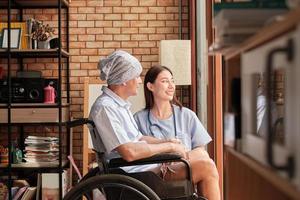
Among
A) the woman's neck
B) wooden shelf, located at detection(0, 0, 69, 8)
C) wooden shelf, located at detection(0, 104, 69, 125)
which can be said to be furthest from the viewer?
wooden shelf, located at detection(0, 0, 69, 8)

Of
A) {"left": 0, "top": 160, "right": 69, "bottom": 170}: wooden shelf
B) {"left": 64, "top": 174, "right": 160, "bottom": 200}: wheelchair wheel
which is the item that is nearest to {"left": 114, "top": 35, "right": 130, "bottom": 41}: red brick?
{"left": 0, "top": 160, "right": 69, "bottom": 170}: wooden shelf

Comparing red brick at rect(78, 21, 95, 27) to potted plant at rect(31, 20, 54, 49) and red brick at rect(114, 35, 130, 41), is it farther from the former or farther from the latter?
potted plant at rect(31, 20, 54, 49)

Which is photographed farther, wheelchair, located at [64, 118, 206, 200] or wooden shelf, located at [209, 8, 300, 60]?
wheelchair, located at [64, 118, 206, 200]

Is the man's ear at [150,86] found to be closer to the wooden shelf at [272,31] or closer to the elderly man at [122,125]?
the elderly man at [122,125]

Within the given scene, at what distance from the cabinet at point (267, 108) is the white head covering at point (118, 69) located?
1.40 metres

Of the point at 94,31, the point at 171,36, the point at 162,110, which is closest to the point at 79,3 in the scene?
the point at 94,31

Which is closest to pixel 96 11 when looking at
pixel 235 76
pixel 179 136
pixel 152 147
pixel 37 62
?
pixel 37 62

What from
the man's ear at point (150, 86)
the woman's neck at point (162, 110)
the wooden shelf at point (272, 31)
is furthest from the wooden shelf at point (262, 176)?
the man's ear at point (150, 86)

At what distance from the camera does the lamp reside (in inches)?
181

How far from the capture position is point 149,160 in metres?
2.56

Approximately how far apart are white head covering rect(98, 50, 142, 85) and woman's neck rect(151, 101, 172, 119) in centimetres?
68

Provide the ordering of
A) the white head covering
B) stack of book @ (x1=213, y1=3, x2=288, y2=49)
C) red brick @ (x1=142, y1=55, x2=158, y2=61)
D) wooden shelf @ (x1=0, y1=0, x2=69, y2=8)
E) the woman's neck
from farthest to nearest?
red brick @ (x1=142, y1=55, x2=158, y2=61) → wooden shelf @ (x1=0, y1=0, x2=69, y2=8) → the woman's neck → the white head covering → stack of book @ (x1=213, y1=3, x2=288, y2=49)

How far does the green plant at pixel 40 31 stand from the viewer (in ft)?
15.9

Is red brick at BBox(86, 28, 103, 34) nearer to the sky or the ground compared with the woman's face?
nearer to the sky
